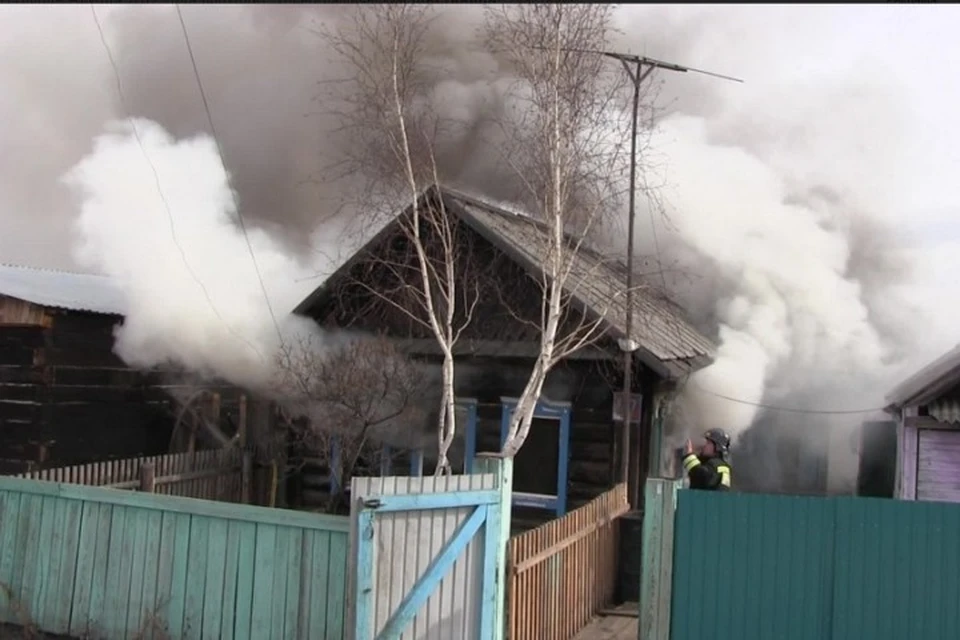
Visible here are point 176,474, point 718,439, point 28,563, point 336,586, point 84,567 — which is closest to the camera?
point 336,586

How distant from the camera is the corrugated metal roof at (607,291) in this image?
8.82 meters

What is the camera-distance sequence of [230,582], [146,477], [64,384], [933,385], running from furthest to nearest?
[64,384]
[146,477]
[933,385]
[230,582]

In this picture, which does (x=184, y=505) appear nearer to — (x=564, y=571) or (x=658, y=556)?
(x=564, y=571)

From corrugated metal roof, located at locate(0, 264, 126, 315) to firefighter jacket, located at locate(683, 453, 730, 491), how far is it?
7867mm

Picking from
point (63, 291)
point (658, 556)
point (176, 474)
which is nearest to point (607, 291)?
point (658, 556)

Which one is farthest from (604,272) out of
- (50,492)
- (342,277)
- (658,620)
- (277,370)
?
(50,492)

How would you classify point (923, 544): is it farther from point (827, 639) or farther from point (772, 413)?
point (772, 413)

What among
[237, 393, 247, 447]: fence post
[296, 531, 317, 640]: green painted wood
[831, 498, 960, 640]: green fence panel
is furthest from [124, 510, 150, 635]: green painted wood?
[237, 393, 247, 447]: fence post

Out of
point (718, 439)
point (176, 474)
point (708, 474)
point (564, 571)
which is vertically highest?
point (718, 439)

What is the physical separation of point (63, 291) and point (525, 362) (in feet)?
21.9

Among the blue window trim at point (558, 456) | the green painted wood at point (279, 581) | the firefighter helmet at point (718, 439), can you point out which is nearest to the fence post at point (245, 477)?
the blue window trim at point (558, 456)

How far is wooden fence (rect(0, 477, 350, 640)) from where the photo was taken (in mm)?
5570

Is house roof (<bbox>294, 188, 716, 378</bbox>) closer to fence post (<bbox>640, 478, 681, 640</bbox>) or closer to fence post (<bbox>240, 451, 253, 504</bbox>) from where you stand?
fence post (<bbox>240, 451, 253, 504</bbox>)

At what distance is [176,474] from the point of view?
9680 mm
